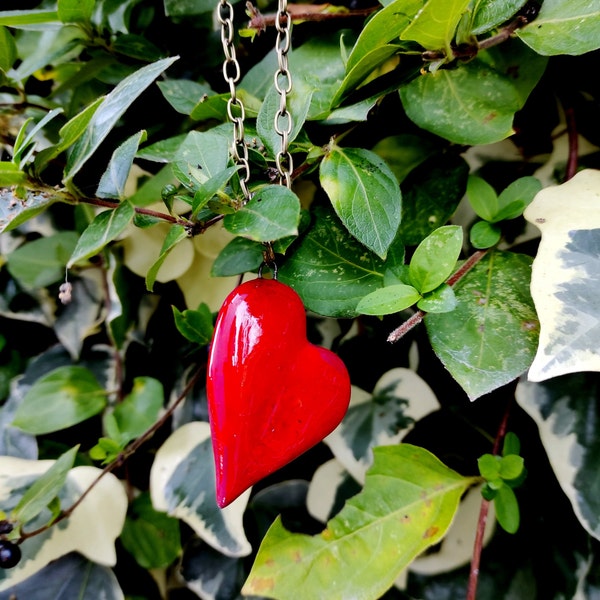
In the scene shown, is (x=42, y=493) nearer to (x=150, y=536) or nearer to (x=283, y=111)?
(x=150, y=536)

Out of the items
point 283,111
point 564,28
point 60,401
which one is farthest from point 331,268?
point 60,401

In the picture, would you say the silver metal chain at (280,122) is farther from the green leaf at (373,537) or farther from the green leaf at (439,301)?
the green leaf at (373,537)

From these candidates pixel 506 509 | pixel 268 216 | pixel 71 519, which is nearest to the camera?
pixel 268 216

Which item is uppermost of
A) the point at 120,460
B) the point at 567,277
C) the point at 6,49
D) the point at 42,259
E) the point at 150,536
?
the point at 6,49

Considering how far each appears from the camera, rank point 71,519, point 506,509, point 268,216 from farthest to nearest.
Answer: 1. point 71,519
2. point 506,509
3. point 268,216

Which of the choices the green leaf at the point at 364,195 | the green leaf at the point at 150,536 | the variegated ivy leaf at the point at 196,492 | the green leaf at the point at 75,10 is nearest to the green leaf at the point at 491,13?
the green leaf at the point at 364,195

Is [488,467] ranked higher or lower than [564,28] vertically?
lower

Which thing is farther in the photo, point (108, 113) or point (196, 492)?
point (196, 492)

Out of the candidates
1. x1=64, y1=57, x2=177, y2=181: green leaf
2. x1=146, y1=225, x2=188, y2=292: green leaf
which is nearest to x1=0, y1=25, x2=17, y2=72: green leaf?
x1=64, y1=57, x2=177, y2=181: green leaf
